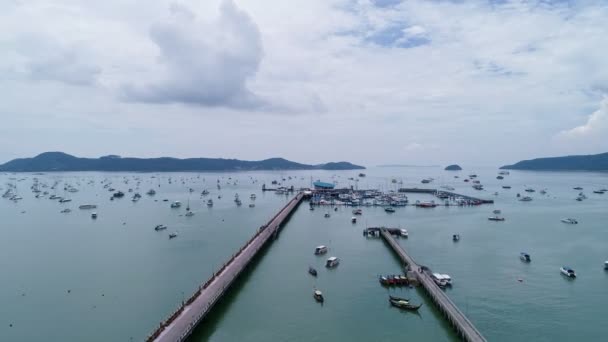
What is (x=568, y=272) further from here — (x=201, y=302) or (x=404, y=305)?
(x=201, y=302)

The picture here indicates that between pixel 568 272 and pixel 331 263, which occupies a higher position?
pixel 568 272

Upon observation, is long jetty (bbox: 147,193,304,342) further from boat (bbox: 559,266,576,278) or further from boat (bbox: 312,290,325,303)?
boat (bbox: 559,266,576,278)

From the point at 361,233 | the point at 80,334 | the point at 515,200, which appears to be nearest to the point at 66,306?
the point at 80,334

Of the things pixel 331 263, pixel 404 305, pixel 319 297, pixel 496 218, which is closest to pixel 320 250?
pixel 331 263

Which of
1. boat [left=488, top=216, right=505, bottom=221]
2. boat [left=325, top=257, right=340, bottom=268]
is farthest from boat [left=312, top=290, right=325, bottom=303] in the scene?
boat [left=488, top=216, right=505, bottom=221]

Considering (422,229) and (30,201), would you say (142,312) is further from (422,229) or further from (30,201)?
(30,201)

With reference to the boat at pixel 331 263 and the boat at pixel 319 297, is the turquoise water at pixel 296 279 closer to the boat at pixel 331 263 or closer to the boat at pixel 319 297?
the boat at pixel 319 297
